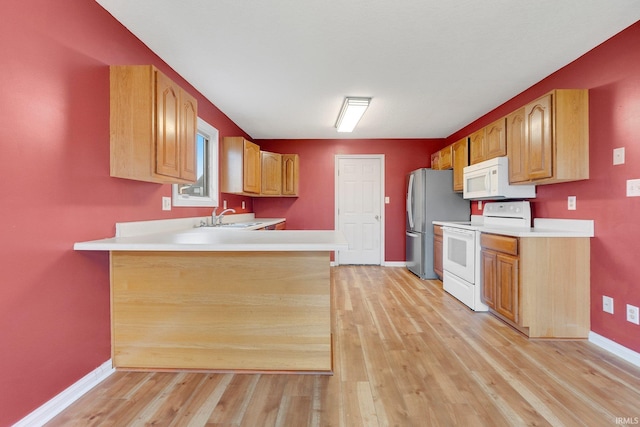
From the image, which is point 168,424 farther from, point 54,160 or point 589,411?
point 589,411

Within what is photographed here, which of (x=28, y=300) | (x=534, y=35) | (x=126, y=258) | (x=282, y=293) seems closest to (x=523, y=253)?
(x=534, y=35)

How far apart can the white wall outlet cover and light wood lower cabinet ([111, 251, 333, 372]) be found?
2.31 m

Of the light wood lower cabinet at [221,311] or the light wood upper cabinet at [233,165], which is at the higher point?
the light wood upper cabinet at [233,165]

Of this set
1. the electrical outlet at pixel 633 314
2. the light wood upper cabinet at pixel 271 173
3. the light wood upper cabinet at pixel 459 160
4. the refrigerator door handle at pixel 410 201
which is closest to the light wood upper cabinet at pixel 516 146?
the light wood upper cabinet at pixel 459 160

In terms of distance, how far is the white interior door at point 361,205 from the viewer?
5.43m

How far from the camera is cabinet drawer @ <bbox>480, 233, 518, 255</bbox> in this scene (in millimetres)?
2568

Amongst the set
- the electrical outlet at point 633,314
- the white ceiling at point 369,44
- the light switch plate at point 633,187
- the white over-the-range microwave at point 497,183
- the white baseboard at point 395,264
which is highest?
the white ceiling at point 369,44

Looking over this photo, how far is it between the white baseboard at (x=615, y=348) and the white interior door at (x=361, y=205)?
324cm

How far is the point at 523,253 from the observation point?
2496 mm

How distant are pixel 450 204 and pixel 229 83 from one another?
349cm

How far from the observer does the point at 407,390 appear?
5.74 feet

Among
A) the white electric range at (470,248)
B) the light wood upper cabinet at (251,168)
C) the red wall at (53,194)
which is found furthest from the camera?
the light wood upper cabinet at (251,168)

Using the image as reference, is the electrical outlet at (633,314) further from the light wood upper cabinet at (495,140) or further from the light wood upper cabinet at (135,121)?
the light wood upper cabinet at (135,121)

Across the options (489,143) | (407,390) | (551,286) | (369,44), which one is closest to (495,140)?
(489,143)
